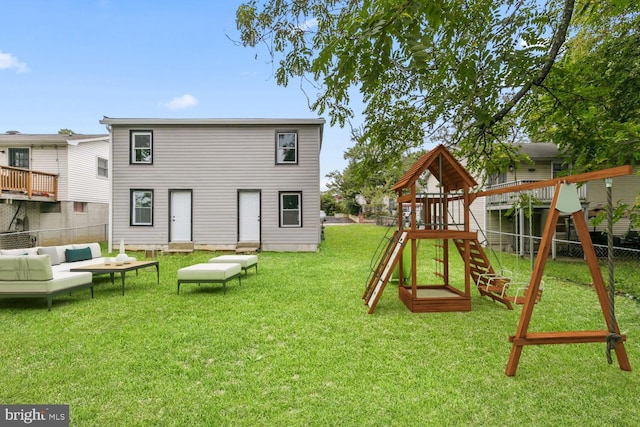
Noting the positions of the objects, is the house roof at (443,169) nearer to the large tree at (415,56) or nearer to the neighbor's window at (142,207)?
the large tree at (415,56)

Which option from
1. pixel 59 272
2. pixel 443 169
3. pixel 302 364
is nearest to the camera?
pixel 302 364

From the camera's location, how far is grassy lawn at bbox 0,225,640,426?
2723mm

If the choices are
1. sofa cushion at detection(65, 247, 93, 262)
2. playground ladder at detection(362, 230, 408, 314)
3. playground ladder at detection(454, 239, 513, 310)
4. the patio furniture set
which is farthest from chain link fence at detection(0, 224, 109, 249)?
playground ladder at detection(454, 239, 513, 310)

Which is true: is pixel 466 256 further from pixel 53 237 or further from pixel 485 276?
pixel 53 237

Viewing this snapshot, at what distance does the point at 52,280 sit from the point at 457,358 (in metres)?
6.43

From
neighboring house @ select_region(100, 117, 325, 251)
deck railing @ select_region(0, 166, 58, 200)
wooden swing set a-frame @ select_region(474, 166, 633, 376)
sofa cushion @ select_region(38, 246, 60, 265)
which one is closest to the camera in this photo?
wooden swing set a-frame @ select_region(474, 166, 633, 376)

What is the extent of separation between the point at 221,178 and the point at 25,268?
8732 mm

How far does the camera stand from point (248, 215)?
14000mm

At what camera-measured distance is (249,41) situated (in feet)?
14.8

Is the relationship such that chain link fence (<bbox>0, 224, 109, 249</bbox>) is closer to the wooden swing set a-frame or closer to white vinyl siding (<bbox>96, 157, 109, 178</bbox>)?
white vinyl siding (<bbox>96, 157, 109, 178</bbox>)

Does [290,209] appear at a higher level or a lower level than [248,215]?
higher

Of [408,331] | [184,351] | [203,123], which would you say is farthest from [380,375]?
[203,123]

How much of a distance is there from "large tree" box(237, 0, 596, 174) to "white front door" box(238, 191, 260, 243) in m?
9.44

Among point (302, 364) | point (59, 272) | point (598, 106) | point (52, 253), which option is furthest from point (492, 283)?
point (52, 253)
